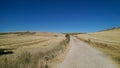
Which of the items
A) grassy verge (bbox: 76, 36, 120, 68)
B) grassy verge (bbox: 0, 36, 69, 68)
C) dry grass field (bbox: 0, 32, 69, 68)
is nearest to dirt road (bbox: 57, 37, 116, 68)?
grassy verge (bbox: 76, 36, 120, 68)

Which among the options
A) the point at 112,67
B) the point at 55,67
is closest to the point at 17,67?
the point at 55,67

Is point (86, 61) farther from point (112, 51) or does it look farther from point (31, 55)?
point (112, 51)

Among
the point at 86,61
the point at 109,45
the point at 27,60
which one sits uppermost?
the point at 27,60

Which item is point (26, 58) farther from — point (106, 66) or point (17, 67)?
point (106, 66)

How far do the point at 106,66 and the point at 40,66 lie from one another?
500 centimetres

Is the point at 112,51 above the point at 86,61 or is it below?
below

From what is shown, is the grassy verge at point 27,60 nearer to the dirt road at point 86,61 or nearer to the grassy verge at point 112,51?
the dirt road at point 86,61

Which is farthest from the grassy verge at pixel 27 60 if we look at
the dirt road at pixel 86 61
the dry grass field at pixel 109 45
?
the dry grass field at pixel 109 45

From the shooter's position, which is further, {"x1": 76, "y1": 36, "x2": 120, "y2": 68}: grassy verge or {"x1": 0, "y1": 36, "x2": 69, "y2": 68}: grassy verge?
{"x1": 76, "y1": 36, "x2": 120, "y2": 68}: grassy verge

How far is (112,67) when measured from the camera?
514 inches

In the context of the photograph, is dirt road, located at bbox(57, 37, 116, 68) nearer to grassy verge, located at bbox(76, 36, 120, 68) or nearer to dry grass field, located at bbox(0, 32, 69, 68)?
grassy verge, located at bbox(76, 36, 120, 68)

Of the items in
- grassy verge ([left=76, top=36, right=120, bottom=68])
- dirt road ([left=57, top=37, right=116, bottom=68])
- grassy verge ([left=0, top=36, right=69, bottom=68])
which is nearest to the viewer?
grassy verge ([left=0, top=36, right=69, bottom=68])

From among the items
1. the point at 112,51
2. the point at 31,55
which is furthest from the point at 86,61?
the point at 112,51

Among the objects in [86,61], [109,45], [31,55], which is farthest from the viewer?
[109,45]
